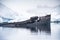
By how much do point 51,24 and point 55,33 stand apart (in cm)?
18

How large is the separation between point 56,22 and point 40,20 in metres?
0.30

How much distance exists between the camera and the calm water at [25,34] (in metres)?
2.45

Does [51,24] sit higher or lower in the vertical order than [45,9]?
lower

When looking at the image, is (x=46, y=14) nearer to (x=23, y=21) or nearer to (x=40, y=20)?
(x=40, y=20)

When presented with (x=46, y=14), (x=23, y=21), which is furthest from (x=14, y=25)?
(x=46, y=14)

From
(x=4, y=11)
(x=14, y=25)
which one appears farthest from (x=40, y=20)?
(x=4, y=11)

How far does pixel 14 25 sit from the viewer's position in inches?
101

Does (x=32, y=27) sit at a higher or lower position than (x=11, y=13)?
lower

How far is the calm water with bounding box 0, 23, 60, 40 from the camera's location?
2.45 meters

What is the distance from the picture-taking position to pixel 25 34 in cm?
249

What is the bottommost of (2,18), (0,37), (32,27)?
(0,37)

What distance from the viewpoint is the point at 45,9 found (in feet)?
8.52

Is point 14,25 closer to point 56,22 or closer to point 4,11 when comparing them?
point 4,11

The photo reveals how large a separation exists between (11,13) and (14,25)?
→ 23cm
